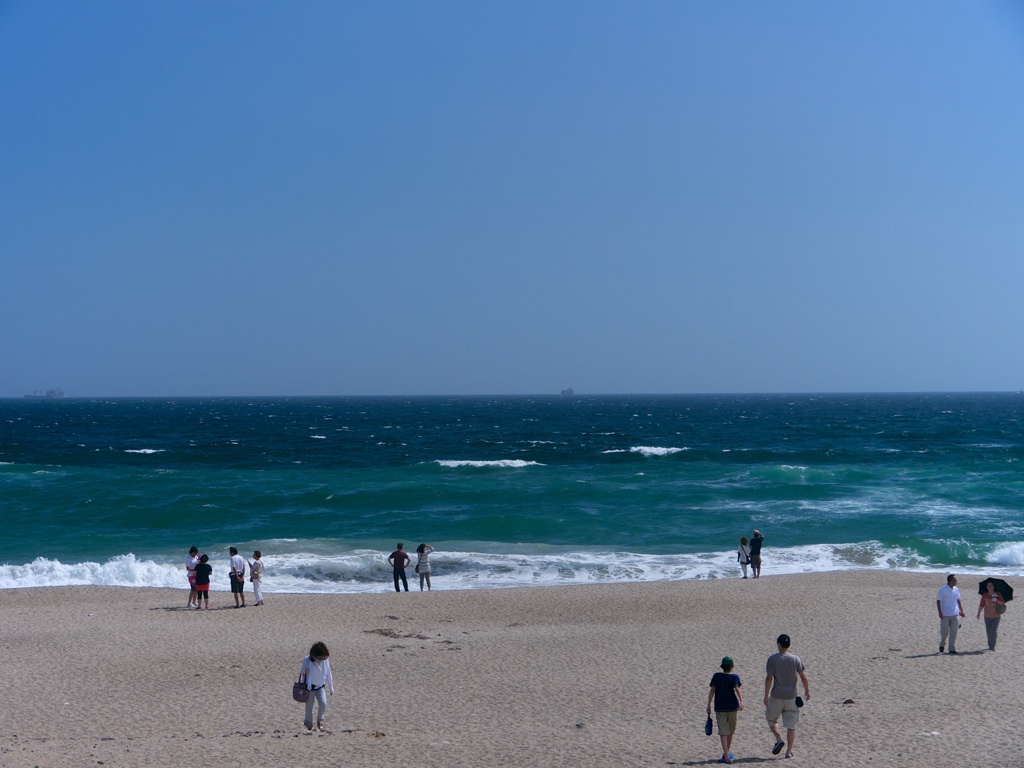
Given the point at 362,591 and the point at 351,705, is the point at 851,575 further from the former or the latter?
the point at 351,705

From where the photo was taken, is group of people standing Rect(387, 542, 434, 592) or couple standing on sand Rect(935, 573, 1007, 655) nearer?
couple standing on sand Rect(935, 573, 1007, 655)

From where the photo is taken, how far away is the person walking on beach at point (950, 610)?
15.4 meters

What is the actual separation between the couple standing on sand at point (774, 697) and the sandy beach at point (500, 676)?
1.11 feet

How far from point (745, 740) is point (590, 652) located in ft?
17.4

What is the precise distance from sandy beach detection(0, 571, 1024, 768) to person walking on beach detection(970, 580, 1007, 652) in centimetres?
35

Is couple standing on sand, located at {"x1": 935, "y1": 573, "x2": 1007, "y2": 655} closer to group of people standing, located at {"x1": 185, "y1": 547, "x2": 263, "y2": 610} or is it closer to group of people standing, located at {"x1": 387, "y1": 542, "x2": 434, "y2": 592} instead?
group of people standing, located at {"x1": 387, "y1": 542, "x2": 434, "y2": 592}

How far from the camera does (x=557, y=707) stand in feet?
42.7

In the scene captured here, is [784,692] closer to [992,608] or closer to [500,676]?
[500,676]

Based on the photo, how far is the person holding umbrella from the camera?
15.5m

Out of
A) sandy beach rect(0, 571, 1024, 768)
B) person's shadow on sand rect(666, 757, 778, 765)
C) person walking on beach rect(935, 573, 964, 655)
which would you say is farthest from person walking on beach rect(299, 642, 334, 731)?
person walking on beach rect(935, 573, 964, 655)

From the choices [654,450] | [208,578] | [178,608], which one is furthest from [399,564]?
[654,450]

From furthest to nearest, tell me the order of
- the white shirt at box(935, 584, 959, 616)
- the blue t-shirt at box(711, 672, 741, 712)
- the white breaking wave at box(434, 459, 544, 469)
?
the white breaking wave at box(434, 459, 544, 469)
the white shirt at box(935, 584, 959, 616)
the blue t-shirt at box(711, 672, 741, 712)

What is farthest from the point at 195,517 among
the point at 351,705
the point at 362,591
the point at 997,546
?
the point at 997,546

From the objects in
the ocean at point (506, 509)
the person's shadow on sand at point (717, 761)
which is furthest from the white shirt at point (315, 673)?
the ocean at point (506, 509)
